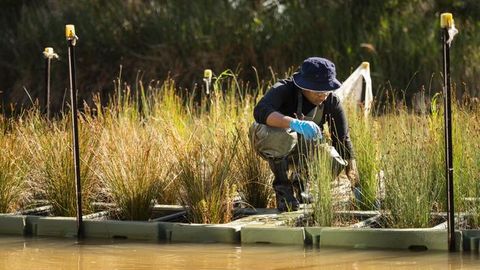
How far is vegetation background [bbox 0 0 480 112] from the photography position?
17.5m

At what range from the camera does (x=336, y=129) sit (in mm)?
8883

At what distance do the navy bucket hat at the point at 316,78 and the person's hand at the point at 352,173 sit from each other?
0.62 meters

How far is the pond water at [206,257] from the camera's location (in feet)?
24.5

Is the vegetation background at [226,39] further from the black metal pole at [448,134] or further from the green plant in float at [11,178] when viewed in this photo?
the black metal pole at [448,134]

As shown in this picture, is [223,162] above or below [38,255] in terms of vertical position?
above

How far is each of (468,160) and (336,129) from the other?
106 cm

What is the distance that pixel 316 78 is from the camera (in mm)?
8633

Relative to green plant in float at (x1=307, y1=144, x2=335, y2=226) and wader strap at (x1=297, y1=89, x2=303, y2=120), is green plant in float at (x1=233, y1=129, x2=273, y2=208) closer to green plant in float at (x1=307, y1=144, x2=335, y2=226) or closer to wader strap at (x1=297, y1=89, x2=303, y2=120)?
wader strap at (x1=297, y1=89, x2=303, y2=120)

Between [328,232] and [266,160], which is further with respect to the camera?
[266,160]

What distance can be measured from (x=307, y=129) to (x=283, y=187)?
65 centimetres

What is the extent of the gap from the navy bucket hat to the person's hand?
2.05 ft

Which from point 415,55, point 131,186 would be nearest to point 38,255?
point 131,186

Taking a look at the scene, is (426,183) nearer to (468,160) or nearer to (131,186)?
(468,160)

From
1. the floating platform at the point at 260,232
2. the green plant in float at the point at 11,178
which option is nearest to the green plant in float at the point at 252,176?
the floating platform at the point at 260,232
